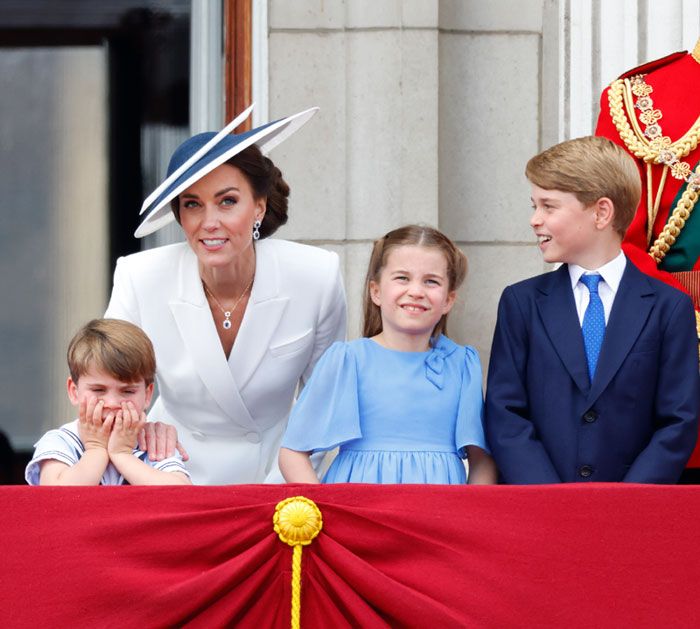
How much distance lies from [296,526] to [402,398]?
690mm

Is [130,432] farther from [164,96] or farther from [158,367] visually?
[164,96]

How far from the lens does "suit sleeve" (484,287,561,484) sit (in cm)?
348

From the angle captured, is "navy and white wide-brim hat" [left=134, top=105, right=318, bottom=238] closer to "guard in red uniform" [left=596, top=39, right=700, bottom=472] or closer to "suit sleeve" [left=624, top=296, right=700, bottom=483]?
"guard in red uniform" [left=596, top=39, right=700, bottom=472]

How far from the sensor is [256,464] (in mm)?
4164

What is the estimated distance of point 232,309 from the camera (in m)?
4.12

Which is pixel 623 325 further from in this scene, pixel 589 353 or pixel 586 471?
pixel 586 471

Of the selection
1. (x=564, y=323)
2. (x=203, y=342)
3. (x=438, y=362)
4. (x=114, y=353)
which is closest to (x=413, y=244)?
(x=438, y=362)

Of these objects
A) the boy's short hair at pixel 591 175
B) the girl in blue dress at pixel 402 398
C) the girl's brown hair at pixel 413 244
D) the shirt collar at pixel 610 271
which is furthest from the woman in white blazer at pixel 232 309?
the shirt collar at pixel 610 271

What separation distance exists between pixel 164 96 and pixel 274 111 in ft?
1.74

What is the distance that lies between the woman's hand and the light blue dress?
0.27 m

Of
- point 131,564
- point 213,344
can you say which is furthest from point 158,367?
point 131,564

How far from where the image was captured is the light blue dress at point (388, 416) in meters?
3.60

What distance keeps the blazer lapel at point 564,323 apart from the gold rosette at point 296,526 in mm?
783

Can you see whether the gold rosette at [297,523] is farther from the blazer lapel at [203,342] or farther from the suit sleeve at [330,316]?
the suit sleeve at [330,316]
